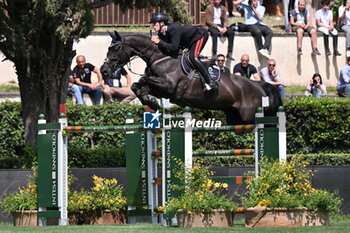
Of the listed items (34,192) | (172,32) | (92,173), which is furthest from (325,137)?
(34,192)

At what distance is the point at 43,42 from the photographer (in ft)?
44.7

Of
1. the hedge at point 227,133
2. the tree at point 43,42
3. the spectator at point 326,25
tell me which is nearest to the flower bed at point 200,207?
the tree at point 43,42

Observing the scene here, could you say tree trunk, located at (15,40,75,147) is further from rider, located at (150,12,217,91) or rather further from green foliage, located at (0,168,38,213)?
green foliage, located at (0,168,38,213)

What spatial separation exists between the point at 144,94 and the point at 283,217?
370cm

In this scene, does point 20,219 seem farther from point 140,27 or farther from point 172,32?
point 140,27

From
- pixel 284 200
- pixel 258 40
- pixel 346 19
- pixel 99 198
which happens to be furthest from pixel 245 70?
pixel 284 200

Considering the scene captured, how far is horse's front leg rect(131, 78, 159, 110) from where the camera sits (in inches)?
444

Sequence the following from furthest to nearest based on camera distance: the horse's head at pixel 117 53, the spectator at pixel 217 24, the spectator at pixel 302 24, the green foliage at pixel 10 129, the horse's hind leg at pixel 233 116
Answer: the spectator at pixel 302 24 → the spectator at pixel 217 24 → the green foliage at pixel 10 129 → the horse's hind leg at pixel 233 116 → the horse's head at pixel 117 53

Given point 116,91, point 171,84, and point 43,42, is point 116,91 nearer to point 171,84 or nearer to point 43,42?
point 43,42

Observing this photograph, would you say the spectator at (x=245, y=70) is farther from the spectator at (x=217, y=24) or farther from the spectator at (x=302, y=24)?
the spectator at (x=302, y=24)

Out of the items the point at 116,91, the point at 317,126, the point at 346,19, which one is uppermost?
the point at 346,19

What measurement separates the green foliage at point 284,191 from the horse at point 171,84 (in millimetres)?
2987

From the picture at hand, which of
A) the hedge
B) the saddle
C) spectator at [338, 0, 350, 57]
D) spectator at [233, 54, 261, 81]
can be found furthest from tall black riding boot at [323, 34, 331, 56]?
the saddle

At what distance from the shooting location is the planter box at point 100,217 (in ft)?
33.0
